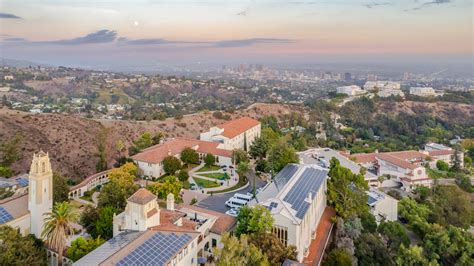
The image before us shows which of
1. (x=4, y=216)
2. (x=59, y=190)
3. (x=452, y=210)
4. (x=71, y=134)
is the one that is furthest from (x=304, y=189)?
(x=71, y=134)

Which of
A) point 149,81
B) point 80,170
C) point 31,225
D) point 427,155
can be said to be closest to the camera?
point 31,225

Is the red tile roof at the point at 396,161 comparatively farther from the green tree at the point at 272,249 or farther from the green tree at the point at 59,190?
the green tree at the point at 59,190

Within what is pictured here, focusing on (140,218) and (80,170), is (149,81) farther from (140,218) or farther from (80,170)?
(140,218)

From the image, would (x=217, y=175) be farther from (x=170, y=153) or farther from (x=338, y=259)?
(x=338, y=259)

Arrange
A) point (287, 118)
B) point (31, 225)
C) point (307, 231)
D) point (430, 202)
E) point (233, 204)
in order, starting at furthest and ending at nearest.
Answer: point (287, 118) < point (430, 202) < point (233, 204) < point (307, 231) < point (31, 225)

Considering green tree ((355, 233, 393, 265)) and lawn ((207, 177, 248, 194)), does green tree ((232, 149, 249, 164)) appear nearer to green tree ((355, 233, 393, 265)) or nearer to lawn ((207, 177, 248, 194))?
lawn ((207, 177, 248, 194))

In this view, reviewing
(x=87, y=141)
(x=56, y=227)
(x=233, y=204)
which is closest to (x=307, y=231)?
(x=233, y=204)
